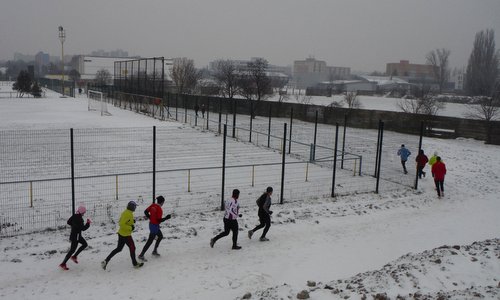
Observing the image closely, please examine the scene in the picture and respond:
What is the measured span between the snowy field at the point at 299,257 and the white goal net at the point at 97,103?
25674mm

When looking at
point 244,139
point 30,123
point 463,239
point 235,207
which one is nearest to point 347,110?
point 244,139

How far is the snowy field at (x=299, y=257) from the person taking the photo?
7918mm

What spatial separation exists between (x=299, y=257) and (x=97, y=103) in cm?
4022

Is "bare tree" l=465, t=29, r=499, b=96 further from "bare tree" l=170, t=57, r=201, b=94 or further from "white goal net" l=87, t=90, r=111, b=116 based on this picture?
Result: "white goal net" l=87, t=90, r=111, b=116

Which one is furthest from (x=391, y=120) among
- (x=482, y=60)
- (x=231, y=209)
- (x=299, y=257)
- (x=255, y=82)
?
(x=482, y=60)

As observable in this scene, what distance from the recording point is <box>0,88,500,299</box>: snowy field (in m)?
7.92

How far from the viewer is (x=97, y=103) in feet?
150

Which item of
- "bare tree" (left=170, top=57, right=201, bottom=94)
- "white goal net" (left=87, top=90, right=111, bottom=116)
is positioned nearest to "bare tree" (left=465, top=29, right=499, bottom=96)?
"bare tree" (left=170, top=57, right=201, bottom=94)

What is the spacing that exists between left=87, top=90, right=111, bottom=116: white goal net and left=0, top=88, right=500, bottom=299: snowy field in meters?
25.7

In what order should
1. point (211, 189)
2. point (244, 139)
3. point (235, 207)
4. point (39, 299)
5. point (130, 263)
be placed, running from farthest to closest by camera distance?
1. point (244, 139)
2. point (211, 189)
3. point (235, 207)
4. point (130, 263)
5. point (39, 299)

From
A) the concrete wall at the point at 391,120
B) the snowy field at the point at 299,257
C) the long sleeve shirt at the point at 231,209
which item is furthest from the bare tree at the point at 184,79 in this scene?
the long sleeve shirt at the point at 231,209

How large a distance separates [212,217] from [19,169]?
8611 mm

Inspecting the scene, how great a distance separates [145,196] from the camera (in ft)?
45.1

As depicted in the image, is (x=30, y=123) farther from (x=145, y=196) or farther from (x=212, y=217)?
(x=212, y=217)
